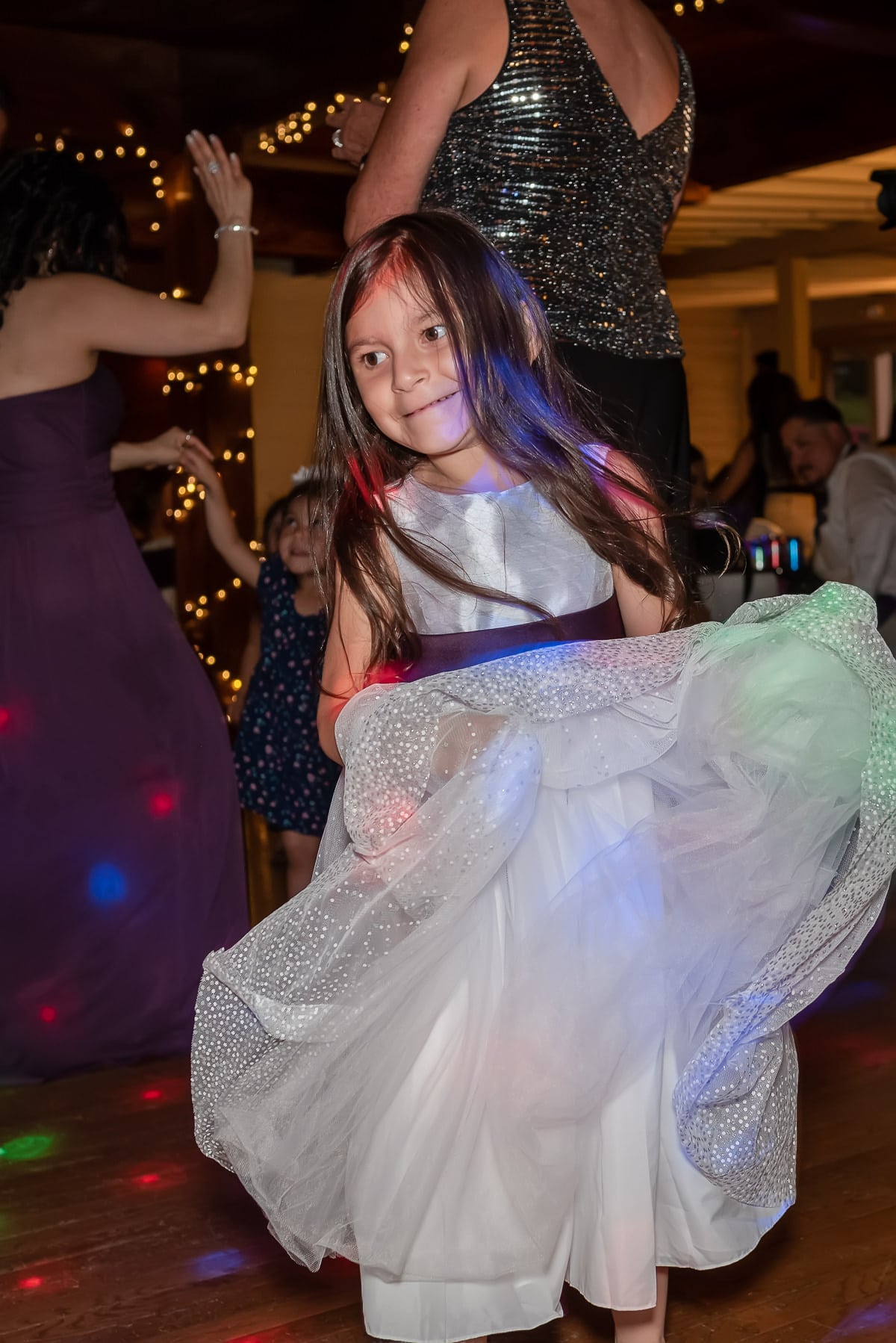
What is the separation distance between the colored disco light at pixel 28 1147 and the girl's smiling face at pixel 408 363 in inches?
53.7

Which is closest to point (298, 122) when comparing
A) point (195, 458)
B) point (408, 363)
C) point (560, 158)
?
point (195, 458)

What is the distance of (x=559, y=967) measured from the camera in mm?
1443

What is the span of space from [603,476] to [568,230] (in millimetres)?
370

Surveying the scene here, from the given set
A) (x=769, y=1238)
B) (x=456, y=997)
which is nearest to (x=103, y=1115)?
(x=769, y=1238)

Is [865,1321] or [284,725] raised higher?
[284,725]

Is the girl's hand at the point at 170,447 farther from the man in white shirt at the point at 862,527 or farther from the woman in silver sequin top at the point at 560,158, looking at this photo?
the man in white shirt at the point at 862,527

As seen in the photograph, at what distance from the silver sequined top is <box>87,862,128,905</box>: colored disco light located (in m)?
1.47

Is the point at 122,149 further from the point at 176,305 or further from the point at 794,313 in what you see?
the point at 794,313

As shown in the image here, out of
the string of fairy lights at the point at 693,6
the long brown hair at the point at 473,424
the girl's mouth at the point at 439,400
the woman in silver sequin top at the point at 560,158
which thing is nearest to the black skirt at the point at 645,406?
the woman in silver sequin top at the point at 560,158

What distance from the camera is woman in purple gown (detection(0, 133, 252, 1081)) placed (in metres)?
2.84

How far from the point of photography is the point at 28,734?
112 inches

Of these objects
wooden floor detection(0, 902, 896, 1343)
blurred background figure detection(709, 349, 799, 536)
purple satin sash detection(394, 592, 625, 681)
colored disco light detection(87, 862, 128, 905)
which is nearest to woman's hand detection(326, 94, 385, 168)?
purple satin sash detection(394, 592, 625, 681)

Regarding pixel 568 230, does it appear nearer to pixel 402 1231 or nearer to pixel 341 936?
pixel 341 936

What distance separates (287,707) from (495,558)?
2302 mm
